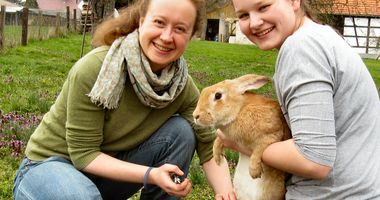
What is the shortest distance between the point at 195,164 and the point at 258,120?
2.11 m

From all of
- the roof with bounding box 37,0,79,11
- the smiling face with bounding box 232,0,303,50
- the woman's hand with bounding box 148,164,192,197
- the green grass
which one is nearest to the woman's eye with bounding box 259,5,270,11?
the smiling face with bounding box 232,0,303,50

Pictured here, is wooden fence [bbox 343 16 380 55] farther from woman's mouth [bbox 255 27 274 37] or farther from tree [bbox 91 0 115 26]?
woman's mouth [bbox 255 27 274 37]

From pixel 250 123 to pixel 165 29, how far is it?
27.9 inches

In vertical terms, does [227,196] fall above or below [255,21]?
below

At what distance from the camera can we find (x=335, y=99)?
96.5 inches

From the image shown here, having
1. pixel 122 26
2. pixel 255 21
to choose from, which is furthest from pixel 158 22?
pixel 255 21

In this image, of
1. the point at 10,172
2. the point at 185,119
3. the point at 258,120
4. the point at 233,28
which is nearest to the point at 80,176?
the point at 185,119

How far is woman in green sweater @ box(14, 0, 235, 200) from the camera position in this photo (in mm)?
3035

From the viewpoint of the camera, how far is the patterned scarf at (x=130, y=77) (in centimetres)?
304

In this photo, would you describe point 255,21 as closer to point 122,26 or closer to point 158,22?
point 158,22

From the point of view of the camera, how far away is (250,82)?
9.34ft

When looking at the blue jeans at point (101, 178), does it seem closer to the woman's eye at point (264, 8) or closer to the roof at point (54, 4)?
the woman's eye at point (264, 8)

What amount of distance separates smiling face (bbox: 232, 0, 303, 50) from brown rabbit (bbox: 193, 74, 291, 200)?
0.23 meters

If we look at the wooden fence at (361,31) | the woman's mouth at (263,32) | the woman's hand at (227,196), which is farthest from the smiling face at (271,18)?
the wooden fence at (361,31)
